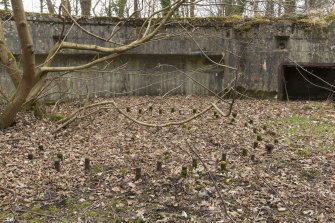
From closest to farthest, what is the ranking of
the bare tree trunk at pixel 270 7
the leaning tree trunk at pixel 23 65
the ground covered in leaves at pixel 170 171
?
the ground covered in leaves at pixel 170 171 → the leaning tree trunk at pixel 23 65 → the bare tree trunk at pixel 270 7

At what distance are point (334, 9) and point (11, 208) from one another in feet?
35.6

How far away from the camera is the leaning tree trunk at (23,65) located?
243 inches

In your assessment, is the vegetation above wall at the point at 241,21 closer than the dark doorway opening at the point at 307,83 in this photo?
Yes

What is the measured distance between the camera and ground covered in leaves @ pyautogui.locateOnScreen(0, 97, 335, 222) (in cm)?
459

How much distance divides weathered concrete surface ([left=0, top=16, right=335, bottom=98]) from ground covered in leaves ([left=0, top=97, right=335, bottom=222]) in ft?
9.34

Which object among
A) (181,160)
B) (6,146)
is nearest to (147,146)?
(181,160)

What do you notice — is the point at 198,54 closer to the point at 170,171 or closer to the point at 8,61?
the point at 8,61

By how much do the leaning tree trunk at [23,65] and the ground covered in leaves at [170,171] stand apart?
29 centimetres

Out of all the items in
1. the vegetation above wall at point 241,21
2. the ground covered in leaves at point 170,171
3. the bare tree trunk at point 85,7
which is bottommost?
the ground covered in leaves at point 170,171

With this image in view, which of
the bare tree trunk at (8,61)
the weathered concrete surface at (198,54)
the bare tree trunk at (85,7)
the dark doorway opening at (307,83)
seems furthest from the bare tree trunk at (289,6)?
the bare tree trunk at (85,7)

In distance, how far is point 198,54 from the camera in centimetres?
1183

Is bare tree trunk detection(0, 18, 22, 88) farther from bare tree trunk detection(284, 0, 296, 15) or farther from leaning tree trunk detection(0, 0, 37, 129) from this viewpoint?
bare tree trunk detection(284, 0, 296, 15)

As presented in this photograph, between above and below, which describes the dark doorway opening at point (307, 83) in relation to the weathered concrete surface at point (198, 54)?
below

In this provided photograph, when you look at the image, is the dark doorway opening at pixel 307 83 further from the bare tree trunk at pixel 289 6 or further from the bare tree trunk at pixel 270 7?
the bare tree trunk at pixel 270 7
